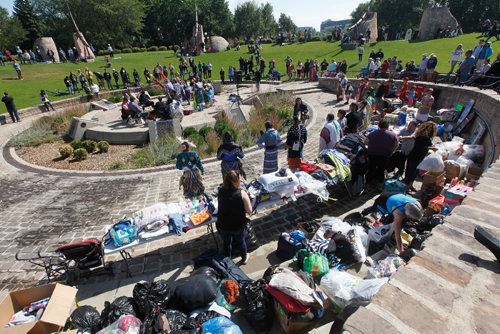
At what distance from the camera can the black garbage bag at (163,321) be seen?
351cm

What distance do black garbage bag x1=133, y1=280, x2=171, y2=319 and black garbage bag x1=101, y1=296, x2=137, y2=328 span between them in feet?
0.34

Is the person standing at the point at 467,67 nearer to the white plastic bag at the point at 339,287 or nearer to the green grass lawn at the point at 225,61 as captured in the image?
the green grass lawn at the point at 225,61

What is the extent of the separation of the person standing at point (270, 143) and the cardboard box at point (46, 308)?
16.9 ft

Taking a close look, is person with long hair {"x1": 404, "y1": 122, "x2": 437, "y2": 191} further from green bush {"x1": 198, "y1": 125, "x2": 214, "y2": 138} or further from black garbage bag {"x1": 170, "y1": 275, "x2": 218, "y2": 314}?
green bush {"x1": 198, "y1": 125, "x2": 214, "y2": 138}

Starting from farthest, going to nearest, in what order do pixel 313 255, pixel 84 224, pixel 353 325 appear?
pixel 84 224
pixel 313 255
pixel 353 325

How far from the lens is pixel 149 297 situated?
4.03m

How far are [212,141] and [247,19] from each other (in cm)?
6855

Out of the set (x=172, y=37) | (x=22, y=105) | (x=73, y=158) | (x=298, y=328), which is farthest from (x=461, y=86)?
(x=172, y=37)

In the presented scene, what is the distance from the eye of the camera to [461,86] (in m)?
12.5

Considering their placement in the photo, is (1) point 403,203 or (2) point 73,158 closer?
(1) point 403,203

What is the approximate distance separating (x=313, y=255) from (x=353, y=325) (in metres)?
2.63

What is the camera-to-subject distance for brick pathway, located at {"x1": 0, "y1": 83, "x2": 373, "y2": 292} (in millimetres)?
5891

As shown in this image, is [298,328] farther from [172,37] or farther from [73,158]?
[172,37]

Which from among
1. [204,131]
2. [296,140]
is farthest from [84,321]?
[204,131]
